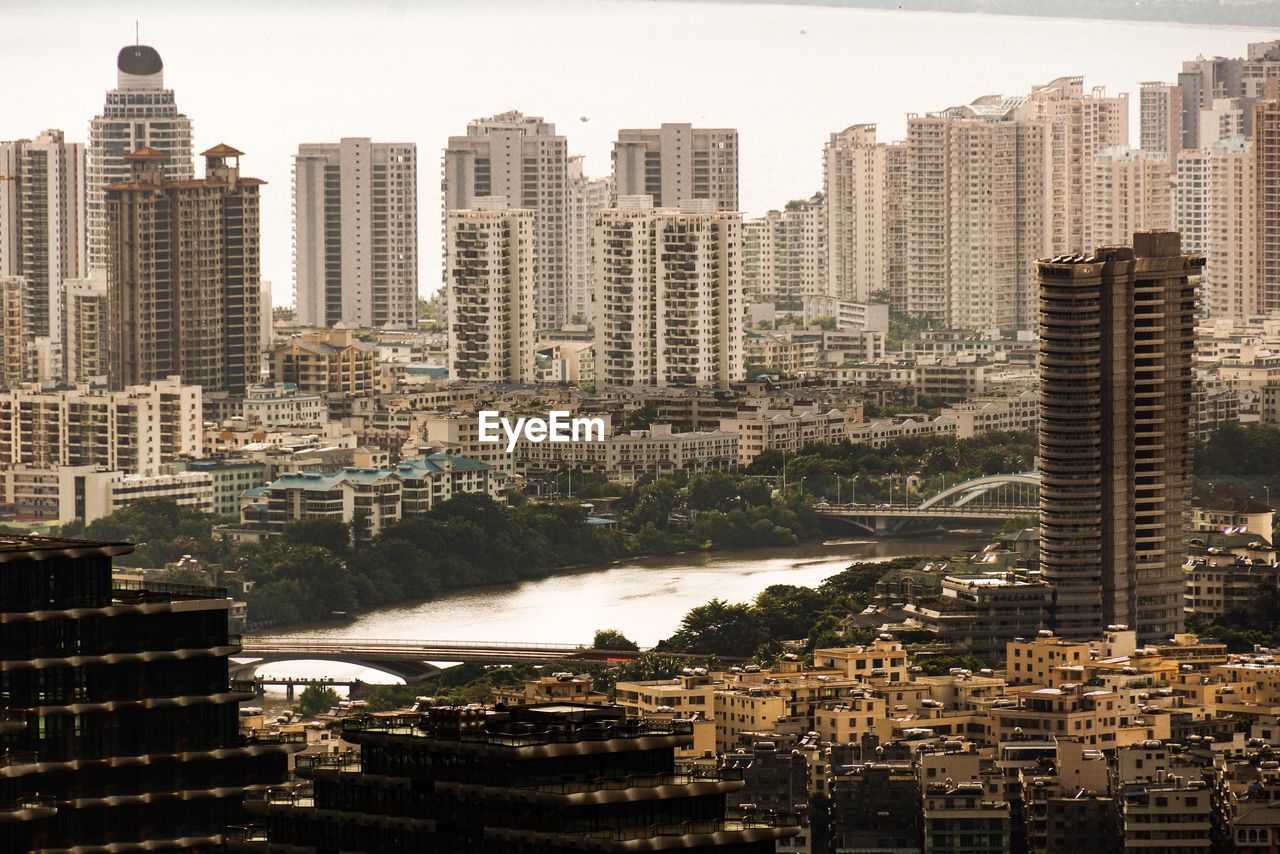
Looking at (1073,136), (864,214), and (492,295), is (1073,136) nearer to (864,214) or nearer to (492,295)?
(864,214)

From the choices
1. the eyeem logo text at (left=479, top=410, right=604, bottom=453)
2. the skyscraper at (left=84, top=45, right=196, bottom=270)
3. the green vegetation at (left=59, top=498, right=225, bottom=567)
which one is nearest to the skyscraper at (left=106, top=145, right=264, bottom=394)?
the eyeem logo text at (left=479, top=410, right=604, bottom=453)

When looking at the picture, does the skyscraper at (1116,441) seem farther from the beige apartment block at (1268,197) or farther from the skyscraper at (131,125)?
the beige apartment block at (1268,197)

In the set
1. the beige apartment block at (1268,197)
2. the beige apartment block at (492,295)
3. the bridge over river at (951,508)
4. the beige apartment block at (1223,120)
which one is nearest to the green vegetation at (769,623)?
the bridge over river at (951,508)

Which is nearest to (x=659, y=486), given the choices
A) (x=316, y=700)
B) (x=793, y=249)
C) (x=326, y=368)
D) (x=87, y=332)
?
(x=326, y=368)

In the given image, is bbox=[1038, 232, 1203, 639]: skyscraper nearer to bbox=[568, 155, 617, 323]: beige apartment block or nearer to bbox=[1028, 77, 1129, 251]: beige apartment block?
bbox=[568, 155, 617, 323]: beige apartment block

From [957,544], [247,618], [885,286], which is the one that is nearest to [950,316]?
[885,286]
